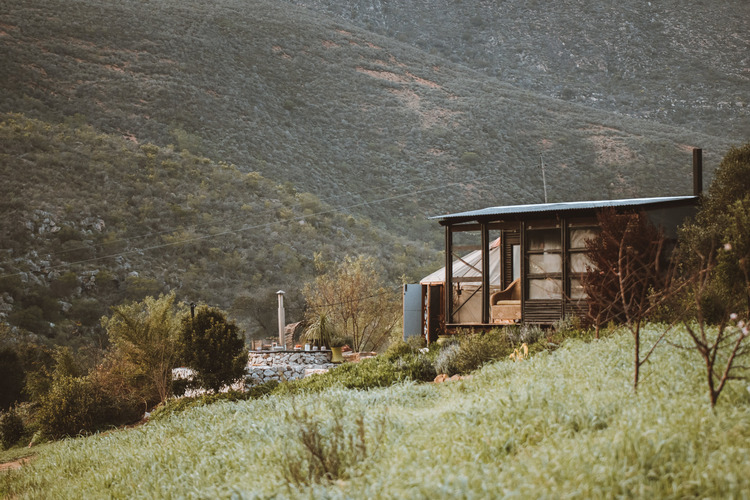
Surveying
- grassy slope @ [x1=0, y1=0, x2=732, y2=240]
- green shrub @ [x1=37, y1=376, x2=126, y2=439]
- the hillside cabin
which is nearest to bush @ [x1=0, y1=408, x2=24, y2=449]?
green shrub @ [x1=37, y1=376, x2=126, y2=439]

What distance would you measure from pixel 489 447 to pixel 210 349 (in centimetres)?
1042

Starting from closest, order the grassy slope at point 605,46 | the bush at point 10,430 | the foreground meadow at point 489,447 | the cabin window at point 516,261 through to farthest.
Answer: the foreground meadow at point 489,447
the bush at point 10,430
the cabin window at point 516,261
the grassy slope at point 605,46

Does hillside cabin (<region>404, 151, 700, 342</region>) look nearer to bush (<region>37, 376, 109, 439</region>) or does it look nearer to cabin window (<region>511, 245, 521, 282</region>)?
cabin window (<region>511, 245, 521, 282</region>)

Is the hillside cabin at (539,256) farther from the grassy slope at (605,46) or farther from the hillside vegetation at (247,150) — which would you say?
the grassy slope at (605,46)

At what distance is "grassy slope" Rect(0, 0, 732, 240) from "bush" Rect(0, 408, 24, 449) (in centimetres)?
2487

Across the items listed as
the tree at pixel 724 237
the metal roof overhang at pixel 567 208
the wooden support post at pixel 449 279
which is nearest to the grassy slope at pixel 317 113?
the wooden support post at pixel 449 279

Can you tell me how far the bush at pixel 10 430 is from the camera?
15086 millimetres

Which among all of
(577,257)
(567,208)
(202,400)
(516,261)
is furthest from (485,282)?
(202,400)

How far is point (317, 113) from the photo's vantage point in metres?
46.5

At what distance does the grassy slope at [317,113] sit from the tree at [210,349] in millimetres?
23980

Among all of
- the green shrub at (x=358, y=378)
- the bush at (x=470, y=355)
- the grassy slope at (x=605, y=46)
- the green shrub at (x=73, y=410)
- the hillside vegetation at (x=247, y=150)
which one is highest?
the grassy slope at (x=605, y=46)

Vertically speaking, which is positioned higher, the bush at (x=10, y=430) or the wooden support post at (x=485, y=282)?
the wooden support post at (x=485, y=282)

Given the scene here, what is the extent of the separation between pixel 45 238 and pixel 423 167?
22.0m

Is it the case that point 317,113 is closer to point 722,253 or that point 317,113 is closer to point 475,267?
point 475,267
